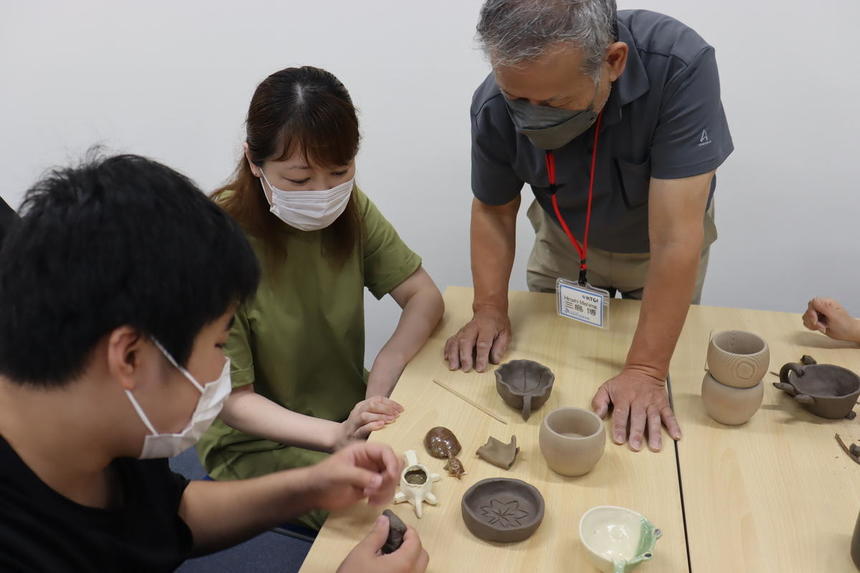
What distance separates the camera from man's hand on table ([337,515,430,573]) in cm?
100

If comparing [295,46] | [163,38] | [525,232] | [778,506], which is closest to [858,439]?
[778,506]

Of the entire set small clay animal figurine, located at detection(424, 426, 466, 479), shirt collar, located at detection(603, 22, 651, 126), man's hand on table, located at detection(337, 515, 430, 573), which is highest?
shirt collar, located at detection(603, 22, 651, 126)

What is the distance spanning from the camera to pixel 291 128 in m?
1.41

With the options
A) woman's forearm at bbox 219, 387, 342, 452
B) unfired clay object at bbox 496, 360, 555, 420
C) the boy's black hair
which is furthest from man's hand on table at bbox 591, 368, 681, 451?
the boy's black hair

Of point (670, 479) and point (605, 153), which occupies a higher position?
point (605, 153)

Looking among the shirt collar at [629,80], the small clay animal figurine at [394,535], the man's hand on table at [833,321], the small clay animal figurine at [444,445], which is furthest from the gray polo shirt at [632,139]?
the small clay animal figurine at [394,535]

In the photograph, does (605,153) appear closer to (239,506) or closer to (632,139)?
(632,139)

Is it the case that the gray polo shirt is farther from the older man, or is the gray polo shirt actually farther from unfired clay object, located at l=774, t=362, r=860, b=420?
unfired clay object, located at l=774, t=362, r=860, b=420

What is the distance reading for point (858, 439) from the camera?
1.29m

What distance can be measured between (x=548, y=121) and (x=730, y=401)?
2.06 feet

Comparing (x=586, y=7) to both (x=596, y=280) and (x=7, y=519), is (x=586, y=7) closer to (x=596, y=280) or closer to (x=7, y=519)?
(x=596, y=280)

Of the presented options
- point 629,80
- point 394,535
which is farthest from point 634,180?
point 394,535

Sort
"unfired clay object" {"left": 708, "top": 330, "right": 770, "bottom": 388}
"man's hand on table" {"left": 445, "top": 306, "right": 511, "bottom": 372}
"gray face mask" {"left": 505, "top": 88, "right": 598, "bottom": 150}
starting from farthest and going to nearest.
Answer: "man's hand on table" {"left": 445, "top": 306, "right": 511, "bottom": 372}, "gray face mask" {"left": 505, "top": 88, "right": 598, "bottom": 150}, "unfired clay object" {"left": 708, "top": 330, "right": 770, "bottom": 388}

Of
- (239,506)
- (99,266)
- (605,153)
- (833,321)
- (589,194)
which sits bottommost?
(833,321)
